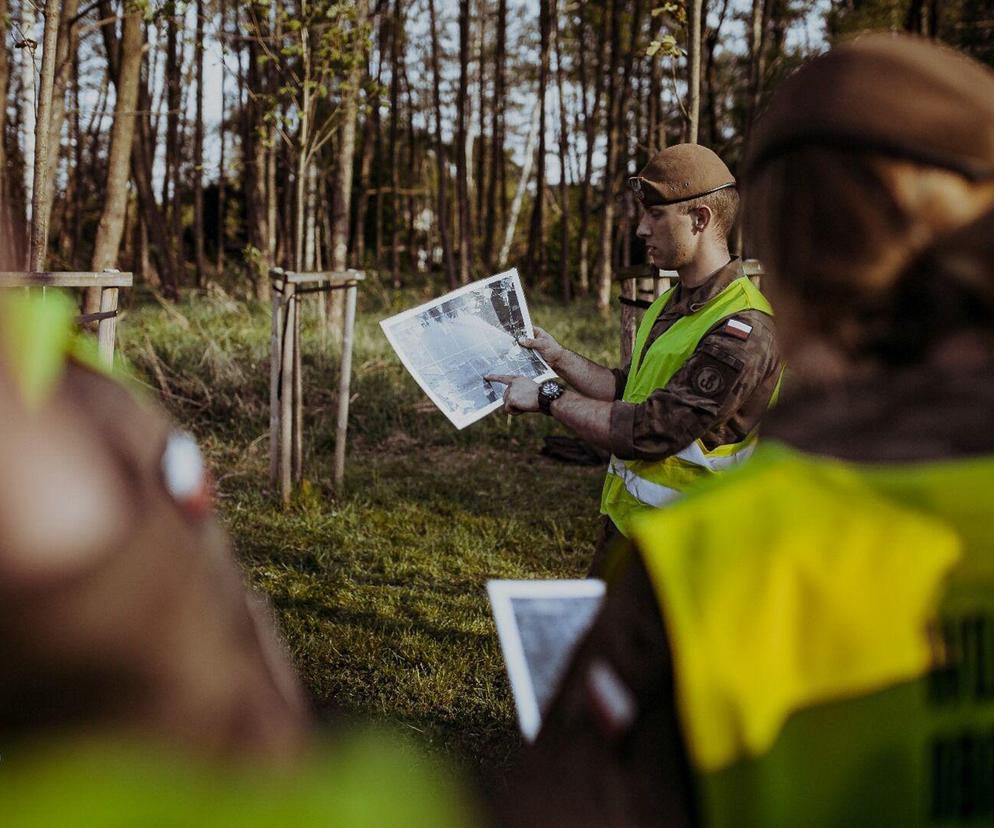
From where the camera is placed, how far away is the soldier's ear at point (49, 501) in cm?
49

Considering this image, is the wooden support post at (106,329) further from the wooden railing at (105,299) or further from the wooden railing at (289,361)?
the wooden railing at (289,361)

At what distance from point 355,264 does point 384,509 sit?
49.4 ft

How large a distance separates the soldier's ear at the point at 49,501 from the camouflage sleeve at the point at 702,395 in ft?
6.63

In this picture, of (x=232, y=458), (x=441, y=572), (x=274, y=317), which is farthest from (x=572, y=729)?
(x=232, y=458)

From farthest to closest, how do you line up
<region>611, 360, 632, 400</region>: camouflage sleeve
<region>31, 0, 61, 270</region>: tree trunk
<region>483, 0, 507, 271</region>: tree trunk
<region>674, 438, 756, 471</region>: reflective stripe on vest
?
<region>483, 0, 507, 271</region>: tree trunk → <region>31, 0, 61, 270</region>: tree trunk → <region>611, 360, 632, 400</region>: camouflage sleeve → <region>674, 438, 756, 471</region>: reflective stripe on vest

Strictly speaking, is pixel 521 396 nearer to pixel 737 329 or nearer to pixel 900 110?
pixel 737 329

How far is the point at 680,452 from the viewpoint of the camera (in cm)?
260

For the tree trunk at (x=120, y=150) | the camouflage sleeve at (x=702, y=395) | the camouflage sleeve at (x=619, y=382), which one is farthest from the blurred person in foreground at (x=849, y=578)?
the tree trunk at (x=120, y=150)

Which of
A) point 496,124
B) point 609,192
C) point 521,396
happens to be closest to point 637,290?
point 521,396

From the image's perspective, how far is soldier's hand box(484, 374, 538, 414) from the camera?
279cm

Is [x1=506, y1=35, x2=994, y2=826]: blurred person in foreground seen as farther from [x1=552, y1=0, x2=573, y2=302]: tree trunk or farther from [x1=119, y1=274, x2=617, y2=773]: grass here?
[x1=552, y1=0, x2=573, y2=302]: tree trunk

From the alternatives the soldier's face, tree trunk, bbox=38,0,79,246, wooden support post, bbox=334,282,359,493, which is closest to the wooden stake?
the soldier's face

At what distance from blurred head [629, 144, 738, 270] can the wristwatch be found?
491 mm

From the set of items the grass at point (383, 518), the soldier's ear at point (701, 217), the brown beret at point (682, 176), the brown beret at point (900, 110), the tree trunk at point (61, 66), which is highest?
the tree trunk at point (61, 66)
